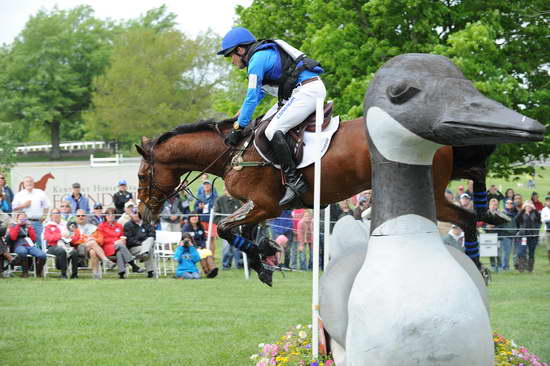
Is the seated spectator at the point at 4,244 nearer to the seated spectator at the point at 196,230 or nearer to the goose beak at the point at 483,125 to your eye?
the seated spectator at the point at 196,230

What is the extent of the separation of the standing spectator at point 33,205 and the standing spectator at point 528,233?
958cm

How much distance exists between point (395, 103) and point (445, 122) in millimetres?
310

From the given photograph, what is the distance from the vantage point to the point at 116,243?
15297mm

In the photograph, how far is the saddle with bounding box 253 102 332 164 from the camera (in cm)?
708

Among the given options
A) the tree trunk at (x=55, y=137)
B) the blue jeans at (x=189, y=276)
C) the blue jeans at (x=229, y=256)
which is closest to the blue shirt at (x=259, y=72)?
the blue jeans at (x=189, y=276)

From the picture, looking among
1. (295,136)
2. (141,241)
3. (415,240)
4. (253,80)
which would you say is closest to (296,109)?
(295,136)

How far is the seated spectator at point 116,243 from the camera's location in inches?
601

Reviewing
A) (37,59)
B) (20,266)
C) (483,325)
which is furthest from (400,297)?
(37,59)

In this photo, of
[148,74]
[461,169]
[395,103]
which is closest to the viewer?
[395,103]

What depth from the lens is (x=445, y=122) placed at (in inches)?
131

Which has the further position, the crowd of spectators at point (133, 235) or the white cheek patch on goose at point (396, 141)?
the crowd of spectators at point (133, 235)

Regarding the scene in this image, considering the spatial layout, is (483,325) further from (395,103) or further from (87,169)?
(87,169)

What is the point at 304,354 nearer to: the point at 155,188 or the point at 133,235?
the point at 155,188

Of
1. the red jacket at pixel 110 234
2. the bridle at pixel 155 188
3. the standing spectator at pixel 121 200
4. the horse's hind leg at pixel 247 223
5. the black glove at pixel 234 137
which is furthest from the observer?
the standing spectator at pixel 121 200
